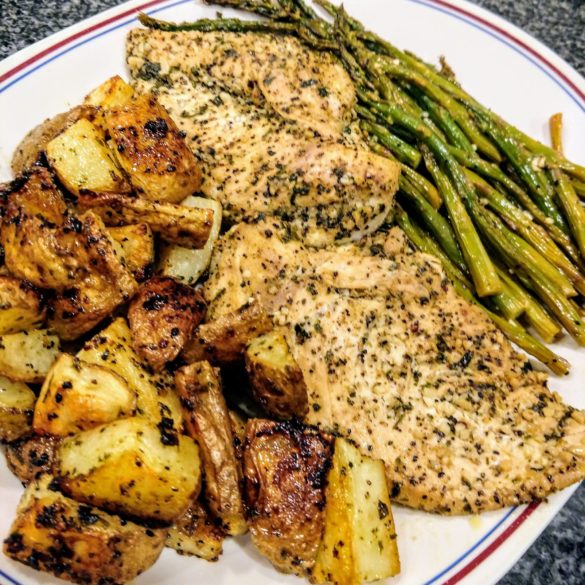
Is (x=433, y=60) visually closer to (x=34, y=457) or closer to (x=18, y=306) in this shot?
(x=18, y=306)

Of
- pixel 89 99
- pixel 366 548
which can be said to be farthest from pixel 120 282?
pixel 366 548

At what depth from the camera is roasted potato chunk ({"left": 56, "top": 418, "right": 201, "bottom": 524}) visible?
163 centimetres

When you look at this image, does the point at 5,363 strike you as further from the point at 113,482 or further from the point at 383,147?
the point at 383,147

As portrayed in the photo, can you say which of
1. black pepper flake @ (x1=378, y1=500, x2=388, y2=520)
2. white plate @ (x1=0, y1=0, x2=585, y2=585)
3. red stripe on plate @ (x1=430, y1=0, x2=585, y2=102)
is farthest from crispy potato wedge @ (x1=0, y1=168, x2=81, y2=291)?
red stripe on plate @ (x1=430, y1=0, x2=585, y2=102)

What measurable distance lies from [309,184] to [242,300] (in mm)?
520

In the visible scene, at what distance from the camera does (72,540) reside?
5.17 ft

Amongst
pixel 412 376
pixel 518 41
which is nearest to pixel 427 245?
pixel 412 376

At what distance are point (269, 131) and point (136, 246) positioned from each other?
76cm

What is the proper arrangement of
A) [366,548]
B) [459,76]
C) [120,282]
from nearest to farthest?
1. [366,548]
2. [120,282]
3. [459,76]

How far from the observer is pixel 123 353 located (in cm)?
191

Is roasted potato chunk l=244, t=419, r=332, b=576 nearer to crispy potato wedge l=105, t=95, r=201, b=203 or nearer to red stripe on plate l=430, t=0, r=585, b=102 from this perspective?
crispy potato wedge l=105, t=95, r=201, b=203

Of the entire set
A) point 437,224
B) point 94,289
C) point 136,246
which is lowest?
point 94,289

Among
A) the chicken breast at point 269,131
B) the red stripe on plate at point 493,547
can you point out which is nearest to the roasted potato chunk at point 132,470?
the red stripe on plate at point 493,547

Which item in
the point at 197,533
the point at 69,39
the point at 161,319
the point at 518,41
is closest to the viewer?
the point at 197,533
